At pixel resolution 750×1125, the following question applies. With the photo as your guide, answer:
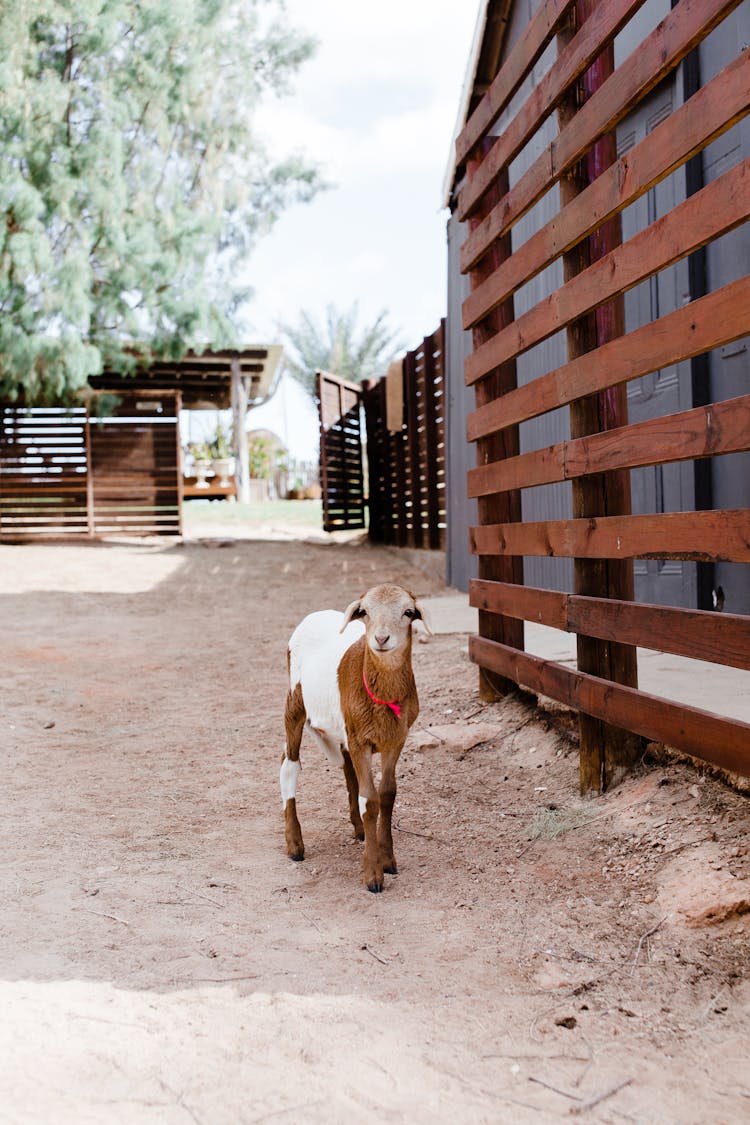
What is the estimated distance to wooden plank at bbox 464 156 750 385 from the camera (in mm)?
2627

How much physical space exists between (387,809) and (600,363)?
1.88 m

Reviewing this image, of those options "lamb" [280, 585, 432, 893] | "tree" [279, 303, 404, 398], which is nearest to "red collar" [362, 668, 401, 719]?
"lamb" [280, 585, 432, 893]

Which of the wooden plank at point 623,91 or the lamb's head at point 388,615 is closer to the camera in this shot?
the wooden plank at point 623,91

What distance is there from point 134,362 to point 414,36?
6739cm

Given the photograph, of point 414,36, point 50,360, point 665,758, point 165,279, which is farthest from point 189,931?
point 414,36

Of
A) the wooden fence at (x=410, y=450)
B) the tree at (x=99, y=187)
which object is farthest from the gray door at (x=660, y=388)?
the tree at (x=99, y=187)

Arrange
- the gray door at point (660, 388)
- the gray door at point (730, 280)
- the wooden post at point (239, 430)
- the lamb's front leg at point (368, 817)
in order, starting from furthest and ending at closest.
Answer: the wooden post at point (239, 430) → the gray door at point (660, 388) → the gray door at point (730, 280) → the lamb's front leg at point (368, 817)

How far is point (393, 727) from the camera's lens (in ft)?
11.4

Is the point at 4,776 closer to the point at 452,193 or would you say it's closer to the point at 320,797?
the point at 320,797

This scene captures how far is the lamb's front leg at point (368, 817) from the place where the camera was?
3312mm

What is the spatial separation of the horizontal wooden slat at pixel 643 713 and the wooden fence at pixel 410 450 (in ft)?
21.9

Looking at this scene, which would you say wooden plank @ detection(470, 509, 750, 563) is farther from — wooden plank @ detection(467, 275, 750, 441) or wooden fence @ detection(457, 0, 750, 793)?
wooden plank @ detection(467, 275, 750, 441)

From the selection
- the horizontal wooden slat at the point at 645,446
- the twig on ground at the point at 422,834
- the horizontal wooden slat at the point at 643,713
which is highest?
the horizontal wooden slat at the point at 645,446

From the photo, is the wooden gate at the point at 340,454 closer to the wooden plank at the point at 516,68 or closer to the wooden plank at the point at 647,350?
the wooden plank at the point at 516,68
